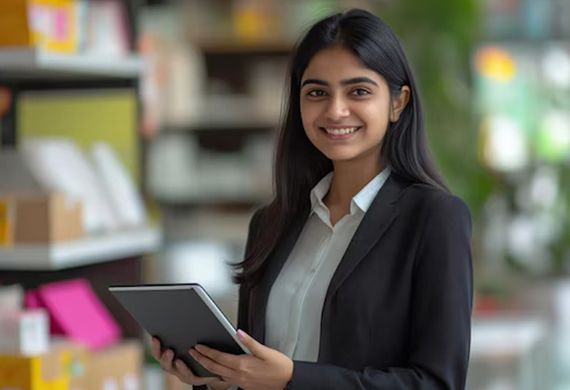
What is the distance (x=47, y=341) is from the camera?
3.12 m

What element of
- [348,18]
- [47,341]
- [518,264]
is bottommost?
[518,264]

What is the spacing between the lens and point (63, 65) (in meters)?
3.18

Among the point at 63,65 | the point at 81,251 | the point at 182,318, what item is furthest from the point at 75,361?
the point at 182,318

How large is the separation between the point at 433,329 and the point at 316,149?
501mm

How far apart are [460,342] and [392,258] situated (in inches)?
7.2

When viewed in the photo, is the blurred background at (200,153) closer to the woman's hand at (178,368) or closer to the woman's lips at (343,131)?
the woman's hand at (178,368)

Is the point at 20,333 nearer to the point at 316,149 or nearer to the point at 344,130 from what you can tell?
the point at 316,149

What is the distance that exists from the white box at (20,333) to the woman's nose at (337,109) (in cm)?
115

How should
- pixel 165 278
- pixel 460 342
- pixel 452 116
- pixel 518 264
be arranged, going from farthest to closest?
pixel 165 278, pixel 452 116, pixel 518 264, pixel 460 342

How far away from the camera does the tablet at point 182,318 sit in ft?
6.39

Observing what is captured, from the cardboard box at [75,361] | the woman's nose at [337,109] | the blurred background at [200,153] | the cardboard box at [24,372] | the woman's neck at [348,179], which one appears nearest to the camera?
the woman's nose at [337,109]

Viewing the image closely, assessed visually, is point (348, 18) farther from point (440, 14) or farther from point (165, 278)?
point (165, 278)

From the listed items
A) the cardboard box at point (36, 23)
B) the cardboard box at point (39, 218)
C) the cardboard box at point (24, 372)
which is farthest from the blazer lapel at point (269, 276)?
the cardboard box at point (36, 23)

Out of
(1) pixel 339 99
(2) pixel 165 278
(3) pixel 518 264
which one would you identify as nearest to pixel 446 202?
(1) pixel 339 99
